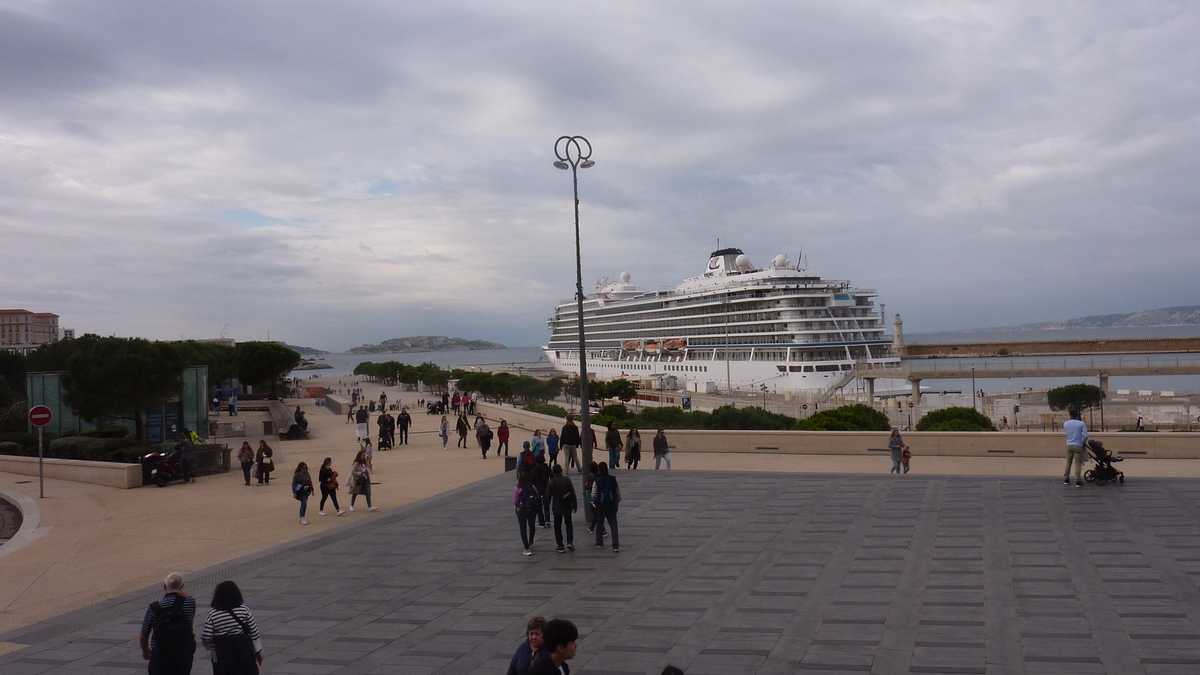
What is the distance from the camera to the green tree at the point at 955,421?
26109 mm

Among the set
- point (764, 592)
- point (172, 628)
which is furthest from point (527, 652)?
point (764, 592)

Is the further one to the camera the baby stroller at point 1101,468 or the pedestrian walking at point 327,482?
the pedestrian walking at point 327,482

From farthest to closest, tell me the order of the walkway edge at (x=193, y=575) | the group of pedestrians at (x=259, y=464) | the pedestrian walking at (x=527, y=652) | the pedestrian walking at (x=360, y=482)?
the group of pedestrians at (x=259, y=464) → the pedestrian walking at (x=360, y=482) → the walkway edge at (x=193, y=575) → the pedestrian walking at (x=527, y=652)

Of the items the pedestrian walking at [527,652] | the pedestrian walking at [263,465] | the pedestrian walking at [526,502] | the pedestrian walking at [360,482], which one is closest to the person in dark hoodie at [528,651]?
the pedestrian walking at [527,652]

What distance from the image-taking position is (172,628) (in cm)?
552

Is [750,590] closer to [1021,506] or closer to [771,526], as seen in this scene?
[771,526]

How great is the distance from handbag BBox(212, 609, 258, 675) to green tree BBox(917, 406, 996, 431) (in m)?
24.3

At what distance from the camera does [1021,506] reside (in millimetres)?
12789

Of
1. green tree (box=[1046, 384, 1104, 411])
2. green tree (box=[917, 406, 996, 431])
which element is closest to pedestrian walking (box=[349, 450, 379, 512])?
green tree (box=[917, 406, 996, 431])

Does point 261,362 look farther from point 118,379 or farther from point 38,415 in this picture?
point 38,415

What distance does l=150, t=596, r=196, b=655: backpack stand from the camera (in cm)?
549

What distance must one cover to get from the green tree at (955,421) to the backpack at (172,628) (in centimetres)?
2447

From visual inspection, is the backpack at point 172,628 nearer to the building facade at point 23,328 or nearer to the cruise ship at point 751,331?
the cruise ship at point 751,331

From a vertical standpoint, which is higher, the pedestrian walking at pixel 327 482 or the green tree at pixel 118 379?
the green tree at pixel 118 379
